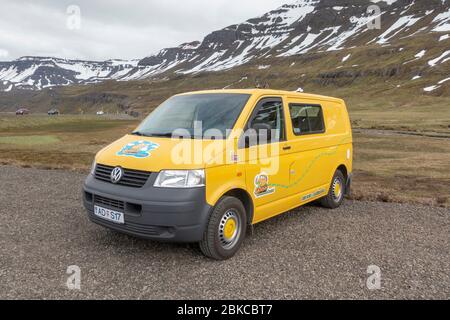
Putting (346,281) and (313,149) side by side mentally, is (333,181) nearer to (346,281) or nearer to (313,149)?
(313,149)

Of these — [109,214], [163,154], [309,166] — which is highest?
[163,154]

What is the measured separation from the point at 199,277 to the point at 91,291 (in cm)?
131

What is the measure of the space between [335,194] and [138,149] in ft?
15.3

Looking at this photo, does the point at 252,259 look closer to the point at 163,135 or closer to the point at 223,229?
the point at 223,229

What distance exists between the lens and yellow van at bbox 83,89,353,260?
4840mm

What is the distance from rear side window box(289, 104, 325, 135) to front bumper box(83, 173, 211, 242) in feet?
8.30

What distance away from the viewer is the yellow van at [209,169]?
4.84 metres

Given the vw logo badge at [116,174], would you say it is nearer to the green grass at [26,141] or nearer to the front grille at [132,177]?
the front grille at [132,177]

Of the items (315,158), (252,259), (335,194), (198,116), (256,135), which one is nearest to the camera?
(252,259)

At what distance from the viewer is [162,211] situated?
15.5ft

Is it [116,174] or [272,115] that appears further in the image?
[272,115]

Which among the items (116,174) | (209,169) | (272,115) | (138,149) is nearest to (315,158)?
(272,115)

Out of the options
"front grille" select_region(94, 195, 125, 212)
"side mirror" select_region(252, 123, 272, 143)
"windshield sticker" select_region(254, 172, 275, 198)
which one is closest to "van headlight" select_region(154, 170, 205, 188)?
"front grille" select_region(94, 195, 125, 212)
